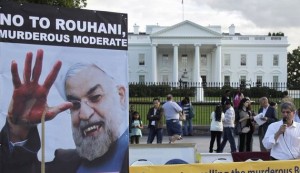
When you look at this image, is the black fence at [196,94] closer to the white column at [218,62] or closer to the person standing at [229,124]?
the person standing at [229,124]

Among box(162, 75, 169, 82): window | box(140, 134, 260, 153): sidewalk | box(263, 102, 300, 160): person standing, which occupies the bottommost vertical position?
box(140, 134, 260, 153): sidewalk

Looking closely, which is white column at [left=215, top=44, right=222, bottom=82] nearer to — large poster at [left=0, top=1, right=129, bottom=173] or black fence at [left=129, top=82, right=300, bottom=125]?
black fence at [left=129, top=82, right=300, bottom=125]

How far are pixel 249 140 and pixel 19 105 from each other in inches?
439

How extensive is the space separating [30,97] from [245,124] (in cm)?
1064

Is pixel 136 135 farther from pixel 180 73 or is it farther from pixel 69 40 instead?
pixel 180 73

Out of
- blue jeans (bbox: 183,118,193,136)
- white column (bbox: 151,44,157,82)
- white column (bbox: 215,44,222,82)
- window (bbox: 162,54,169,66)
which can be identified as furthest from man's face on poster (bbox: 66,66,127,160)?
window (bbox: 162,54,169,66)

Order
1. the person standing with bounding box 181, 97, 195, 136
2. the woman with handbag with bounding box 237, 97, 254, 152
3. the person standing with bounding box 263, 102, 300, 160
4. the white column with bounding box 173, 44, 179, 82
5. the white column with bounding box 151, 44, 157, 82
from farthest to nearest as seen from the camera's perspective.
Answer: the white column with bounding box 151, 44, 157, 82, the white column with bounding box 173, 44, 179, 82, the person standing with bounding box 181, 97, 195, 136, the woman with handbag with bounding box 237, 97, 254, 152, the person standing with bounding box 263, 102, 300, 160

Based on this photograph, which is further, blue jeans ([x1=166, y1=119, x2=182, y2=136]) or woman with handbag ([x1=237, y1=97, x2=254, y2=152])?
blue jeans ([x1=166, y1=119, x2=182, y2=136])

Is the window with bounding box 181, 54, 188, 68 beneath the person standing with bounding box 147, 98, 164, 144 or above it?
above

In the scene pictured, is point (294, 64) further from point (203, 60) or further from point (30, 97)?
point (30, 97)

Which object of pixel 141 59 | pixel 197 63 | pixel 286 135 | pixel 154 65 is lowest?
pixel 286 135

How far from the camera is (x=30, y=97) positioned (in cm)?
341

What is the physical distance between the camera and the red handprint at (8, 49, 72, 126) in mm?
3352

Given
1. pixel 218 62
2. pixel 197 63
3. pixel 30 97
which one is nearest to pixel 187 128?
pixel 30 97
